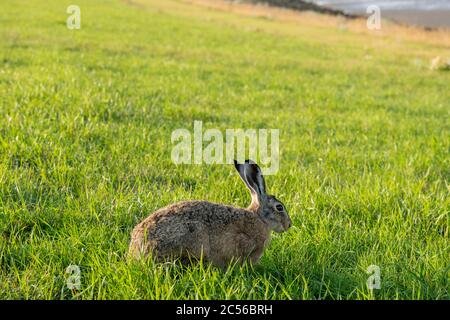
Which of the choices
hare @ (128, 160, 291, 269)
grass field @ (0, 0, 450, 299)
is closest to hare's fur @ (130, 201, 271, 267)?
hare @ (128, 160, 291, 269)

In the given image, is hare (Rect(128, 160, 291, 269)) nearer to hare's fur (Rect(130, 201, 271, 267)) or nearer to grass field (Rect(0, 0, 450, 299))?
hare's fur (Rect(130, 201, 271, 267))

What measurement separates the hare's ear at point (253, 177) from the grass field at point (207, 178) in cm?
48

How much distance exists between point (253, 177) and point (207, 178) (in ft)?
7.09

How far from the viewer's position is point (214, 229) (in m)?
3.91

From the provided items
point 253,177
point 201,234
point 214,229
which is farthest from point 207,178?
point 201,234

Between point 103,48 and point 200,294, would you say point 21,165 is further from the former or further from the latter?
point 103,48

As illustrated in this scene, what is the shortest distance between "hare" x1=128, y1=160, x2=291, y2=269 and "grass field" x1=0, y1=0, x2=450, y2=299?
12 cm

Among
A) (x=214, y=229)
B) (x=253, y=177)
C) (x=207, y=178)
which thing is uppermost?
(x=253, y=177)

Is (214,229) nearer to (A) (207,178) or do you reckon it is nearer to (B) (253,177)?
(B) (253,177)

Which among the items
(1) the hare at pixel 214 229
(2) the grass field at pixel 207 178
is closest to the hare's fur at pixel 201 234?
(1) the hare at pixel 214 229

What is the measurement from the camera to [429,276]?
4.11m

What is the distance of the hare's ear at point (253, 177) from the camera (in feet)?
13.7

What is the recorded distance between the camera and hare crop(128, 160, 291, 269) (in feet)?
12.1

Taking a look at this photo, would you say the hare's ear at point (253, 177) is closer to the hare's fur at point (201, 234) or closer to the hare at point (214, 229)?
the hare at point (214, 229)
